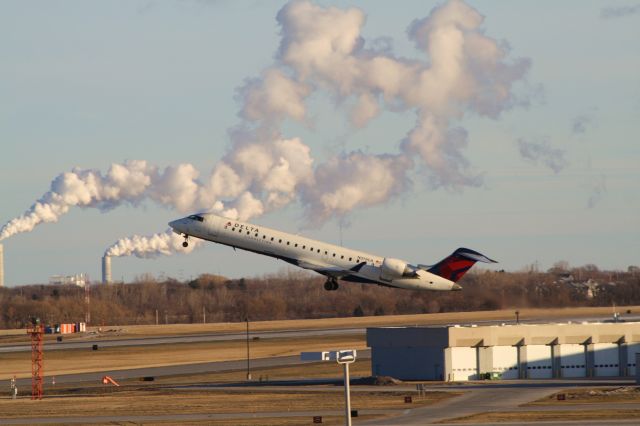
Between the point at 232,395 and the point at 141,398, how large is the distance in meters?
7.76

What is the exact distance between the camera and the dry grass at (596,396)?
92.6 meters

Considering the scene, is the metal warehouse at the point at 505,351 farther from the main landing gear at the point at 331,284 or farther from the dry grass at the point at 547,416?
the dry grass at the point at 547,416

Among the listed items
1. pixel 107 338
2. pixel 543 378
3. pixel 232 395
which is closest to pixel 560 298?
pixel 543 378

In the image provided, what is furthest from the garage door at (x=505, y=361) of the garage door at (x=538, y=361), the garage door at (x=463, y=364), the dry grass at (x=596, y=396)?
the dry grass at (x=596, y=396)

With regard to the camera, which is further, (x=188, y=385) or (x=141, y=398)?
(x=188, y=385)

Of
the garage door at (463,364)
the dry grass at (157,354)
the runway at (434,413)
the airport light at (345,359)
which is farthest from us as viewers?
the dry grass at (157,354)

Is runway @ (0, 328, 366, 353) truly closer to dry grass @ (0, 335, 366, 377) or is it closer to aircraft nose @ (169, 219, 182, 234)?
dry grass @ (0, 335, 366, 377)

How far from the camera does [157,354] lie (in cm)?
16450

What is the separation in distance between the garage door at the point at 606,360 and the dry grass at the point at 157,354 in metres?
42.8

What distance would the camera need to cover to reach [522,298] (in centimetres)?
13738

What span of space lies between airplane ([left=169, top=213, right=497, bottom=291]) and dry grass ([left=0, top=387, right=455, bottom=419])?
1380 centimetres

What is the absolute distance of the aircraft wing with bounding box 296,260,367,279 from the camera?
11919 cm

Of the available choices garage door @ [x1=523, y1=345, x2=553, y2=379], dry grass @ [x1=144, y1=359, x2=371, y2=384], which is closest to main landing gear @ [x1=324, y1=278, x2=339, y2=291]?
dry grass @ [x1=144, y1=359, x2=371, y2=384]

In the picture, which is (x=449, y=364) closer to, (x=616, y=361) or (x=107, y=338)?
(x=616, y=361)
